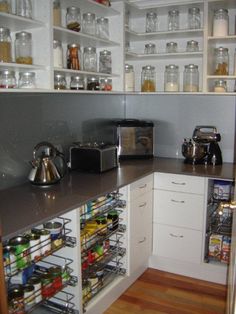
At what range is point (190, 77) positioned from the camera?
9.87ft

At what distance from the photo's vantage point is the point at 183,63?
10.4 feet

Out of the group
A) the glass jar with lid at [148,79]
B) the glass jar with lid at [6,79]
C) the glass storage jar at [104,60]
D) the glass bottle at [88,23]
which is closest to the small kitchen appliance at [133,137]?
the glass jar with lid at [148,79]

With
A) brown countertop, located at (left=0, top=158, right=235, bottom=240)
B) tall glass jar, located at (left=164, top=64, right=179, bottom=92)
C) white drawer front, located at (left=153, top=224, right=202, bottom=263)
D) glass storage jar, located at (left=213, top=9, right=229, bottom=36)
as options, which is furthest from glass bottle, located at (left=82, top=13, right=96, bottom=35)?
white drawer front, located at (left=153, top=224, right=202, bottom=263)

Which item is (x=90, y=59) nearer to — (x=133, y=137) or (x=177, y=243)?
(x=133, y=137)

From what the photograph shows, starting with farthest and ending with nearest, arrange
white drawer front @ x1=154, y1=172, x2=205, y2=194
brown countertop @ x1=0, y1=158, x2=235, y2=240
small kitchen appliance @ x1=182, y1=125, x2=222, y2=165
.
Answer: small kitchen appliance @ x1=182, y1=125, x2=222, y2=165
white drawer front @ x1=154, y1=172, x2=205, y2=194
brown countertop @ x1=0, y1=158, x2=235, y2=240

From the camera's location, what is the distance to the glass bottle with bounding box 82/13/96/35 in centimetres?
253

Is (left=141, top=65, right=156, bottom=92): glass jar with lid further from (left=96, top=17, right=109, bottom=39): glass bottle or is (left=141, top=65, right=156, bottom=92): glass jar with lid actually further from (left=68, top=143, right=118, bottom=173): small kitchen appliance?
(left=68, top=143, right=118, bottom=173): small kitchen appliance

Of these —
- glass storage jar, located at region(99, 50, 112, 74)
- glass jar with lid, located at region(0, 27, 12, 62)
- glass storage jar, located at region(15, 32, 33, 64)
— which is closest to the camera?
glass jar with lid, located at region(0, 27, 12, 62)

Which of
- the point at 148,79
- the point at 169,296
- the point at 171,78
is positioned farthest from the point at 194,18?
the point at 169,296

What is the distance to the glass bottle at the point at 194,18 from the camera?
284cm

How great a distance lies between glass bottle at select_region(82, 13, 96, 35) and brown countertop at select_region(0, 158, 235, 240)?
3.54 feet

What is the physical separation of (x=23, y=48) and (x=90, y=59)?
0.68m

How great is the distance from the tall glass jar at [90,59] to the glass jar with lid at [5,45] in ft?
2.52

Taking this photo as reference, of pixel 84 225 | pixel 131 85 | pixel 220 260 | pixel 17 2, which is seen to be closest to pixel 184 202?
pixel 220 260
